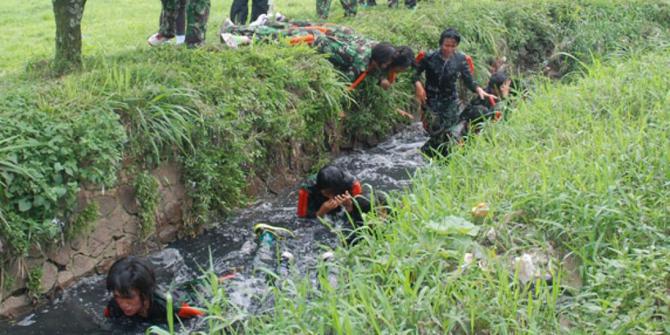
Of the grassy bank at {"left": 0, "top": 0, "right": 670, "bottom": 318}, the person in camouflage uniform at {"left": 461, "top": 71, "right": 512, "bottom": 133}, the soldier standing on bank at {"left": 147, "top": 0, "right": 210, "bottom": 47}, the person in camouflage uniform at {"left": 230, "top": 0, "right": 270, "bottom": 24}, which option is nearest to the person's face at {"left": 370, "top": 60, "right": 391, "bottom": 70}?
the grassy bank at {"left": 0, "top": 0, "right": 670, "bottom": 318}

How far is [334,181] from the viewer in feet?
18.0

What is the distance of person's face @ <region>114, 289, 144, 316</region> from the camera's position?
13.8 ft

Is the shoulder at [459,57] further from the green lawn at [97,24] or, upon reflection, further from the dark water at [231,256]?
the green lawn at [97,24]

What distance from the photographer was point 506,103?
711cm

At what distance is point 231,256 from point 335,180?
40.1 inches

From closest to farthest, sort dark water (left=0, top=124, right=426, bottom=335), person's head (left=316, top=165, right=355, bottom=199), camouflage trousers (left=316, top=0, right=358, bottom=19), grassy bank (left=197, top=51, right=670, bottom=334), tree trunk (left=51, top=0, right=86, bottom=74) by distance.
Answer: grassy bank (left=197, top=51, right=670, bottom=334) → dark water (left=0, top=124, right=426, bottom=335) → person's head (left=316, top=165, right=355, bottom=199) → tree trunk (left=51, top=0, right=86, bottom=74) → camouflage trousers (left=316, top=0, right=358, bottom=19)

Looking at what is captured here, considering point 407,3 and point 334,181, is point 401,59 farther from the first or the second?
point 407,3

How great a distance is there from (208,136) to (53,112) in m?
1.25

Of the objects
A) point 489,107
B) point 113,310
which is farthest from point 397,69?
point 113,310

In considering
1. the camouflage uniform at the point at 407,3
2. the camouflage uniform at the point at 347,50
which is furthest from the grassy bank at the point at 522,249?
the camouflage uniform at the point at 407,3

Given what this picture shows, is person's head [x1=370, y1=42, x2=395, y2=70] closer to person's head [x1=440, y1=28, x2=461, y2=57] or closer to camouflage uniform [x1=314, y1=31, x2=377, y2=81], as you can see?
camouflage uniform [x1=314, y1=31, x2=377, y2=81]

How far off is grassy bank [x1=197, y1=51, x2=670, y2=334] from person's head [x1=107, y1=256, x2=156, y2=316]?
60 centimetres

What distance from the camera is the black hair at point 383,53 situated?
7.17 m

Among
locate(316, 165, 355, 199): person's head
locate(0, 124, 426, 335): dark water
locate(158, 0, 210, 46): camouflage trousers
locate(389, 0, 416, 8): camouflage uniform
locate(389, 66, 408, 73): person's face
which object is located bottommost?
locate(0, 124, 426, 335): dark water
